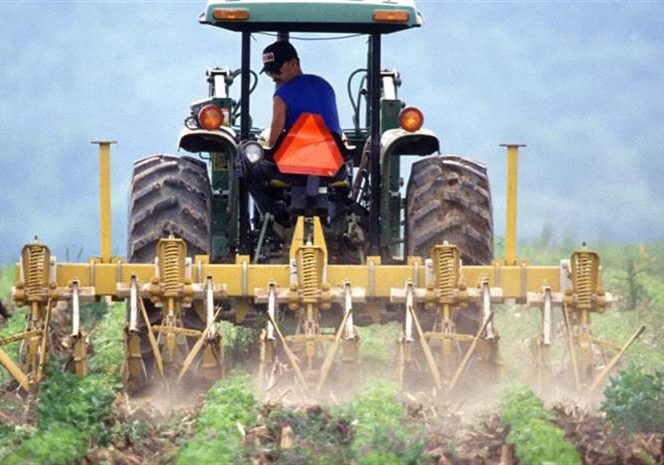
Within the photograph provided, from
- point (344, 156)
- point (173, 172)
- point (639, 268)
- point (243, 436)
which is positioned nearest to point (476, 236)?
point (344, 156)

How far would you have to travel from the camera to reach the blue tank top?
13.0 metres

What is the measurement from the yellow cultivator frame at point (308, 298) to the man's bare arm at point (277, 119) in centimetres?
73

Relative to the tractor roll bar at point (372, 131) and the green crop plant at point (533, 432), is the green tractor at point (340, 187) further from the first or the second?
the green crop plant at point (533, 432)

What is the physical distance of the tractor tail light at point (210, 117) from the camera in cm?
1281

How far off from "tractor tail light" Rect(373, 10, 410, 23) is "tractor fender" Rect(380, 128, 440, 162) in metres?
0.80

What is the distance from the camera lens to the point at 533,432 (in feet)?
32.3

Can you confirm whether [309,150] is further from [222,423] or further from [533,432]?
[533,432]

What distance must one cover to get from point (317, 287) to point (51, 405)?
2.17 m

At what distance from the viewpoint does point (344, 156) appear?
13.0 m

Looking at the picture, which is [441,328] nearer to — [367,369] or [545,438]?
[367,369]

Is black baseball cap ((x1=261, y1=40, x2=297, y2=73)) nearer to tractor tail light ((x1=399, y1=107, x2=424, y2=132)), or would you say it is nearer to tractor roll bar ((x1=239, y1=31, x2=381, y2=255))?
tractor roll bar ((x1=239, y1=31, x2=381, y2=255))

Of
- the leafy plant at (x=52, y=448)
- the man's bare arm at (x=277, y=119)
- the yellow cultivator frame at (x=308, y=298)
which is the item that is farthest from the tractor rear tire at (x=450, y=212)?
the leafy plant at (x=52, y=448)

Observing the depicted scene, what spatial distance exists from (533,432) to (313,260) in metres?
2.61

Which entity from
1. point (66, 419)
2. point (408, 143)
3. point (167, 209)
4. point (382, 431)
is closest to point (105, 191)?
point (167, 209)
